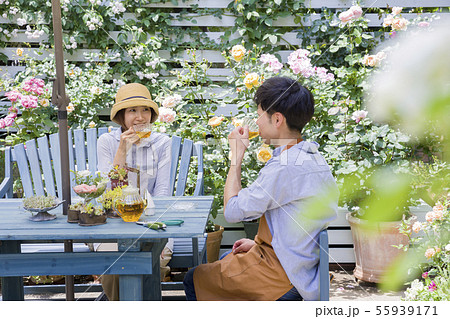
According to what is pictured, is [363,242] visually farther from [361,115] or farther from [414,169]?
[414,169]

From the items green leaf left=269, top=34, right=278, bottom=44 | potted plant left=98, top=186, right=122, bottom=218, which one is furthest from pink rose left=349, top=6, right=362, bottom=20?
potted plant left=98, top=186, right=122, bottom=218

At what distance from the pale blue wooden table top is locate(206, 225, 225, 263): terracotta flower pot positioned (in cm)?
122

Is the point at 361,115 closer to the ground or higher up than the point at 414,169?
closer to the ground

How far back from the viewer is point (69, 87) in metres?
3.72

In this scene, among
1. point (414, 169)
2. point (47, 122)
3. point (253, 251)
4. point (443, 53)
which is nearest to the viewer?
point (443, 53)

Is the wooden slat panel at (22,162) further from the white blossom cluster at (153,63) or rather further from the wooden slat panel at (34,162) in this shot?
the white blossom cluster at (153,63)

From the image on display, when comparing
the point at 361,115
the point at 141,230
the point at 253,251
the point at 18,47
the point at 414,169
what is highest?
the point at 18,47

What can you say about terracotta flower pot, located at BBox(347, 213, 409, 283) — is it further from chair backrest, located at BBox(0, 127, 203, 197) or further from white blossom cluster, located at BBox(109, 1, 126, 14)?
white blossom cluster, located at BBox(109, 1, 126, 14)

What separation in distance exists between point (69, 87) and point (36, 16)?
646 mm

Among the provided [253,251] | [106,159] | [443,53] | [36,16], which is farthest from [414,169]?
[36,16]

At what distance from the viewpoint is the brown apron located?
1.53 metres

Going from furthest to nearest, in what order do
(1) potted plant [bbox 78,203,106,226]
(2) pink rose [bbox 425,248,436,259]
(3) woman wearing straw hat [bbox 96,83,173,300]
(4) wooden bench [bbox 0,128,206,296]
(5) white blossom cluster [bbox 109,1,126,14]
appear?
(5) white blossom cluster [bbox 109,1,126,14]
(4) wooden bench [bbox 0,128,206,296]
(3) woman wearing straw hat [bbox 96,83,173,300]
(2) pink rose [bbox 425,248,436,259]
(1) potted plant [bbox 78,203,106,226]

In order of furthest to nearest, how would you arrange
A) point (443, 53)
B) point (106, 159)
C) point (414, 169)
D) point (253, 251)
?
point (106, 159) → point (253, 251) → point (414, 169) → point (443, 53)
